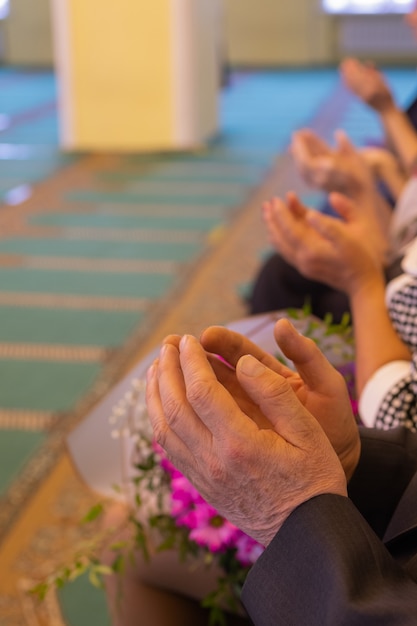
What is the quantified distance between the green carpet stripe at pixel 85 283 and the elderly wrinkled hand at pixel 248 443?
2.67 m

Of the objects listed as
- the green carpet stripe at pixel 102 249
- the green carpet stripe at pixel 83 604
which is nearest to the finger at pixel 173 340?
the green carpet stripe at pixel 83 604

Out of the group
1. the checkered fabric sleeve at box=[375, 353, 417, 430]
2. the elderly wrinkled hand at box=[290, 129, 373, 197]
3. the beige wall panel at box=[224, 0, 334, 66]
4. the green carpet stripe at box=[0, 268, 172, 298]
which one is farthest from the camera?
the beige wall panel at box=[224, 0, 334, 66]

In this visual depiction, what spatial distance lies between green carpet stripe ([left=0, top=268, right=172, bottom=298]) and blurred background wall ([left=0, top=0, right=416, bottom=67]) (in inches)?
303

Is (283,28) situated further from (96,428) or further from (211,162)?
(96,428)

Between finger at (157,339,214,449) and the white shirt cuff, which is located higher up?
finger at (157,339,214,449)

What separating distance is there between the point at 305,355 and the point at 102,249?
325cm

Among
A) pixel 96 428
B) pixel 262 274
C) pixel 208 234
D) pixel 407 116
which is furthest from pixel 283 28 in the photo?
pixel 96 428

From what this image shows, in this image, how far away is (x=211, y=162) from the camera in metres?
5.83

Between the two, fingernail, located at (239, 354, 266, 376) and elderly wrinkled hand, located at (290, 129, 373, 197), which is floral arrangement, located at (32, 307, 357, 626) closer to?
fingernail, located at (239, 354, 266, 376)

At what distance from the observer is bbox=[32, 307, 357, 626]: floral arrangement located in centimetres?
104

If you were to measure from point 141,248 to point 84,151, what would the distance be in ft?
7.67

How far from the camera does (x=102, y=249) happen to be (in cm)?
399

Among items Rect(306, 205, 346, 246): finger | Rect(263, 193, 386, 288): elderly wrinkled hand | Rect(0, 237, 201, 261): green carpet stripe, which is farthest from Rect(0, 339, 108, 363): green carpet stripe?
Rect(306, 205, 346, 246): finger

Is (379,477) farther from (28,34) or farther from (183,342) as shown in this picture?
(28,34)
